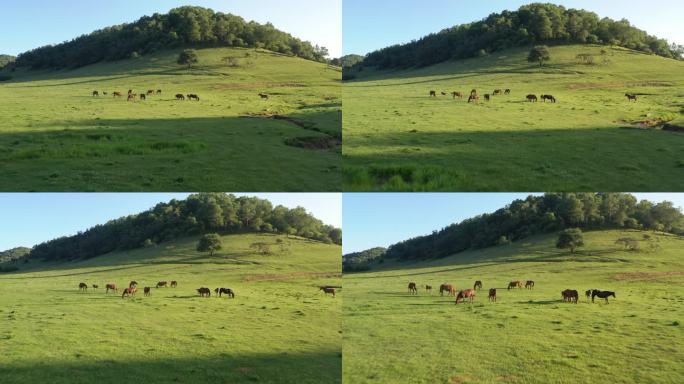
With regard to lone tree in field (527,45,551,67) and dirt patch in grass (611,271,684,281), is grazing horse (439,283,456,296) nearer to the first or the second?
dirt patch in grass (611,271,684,281)

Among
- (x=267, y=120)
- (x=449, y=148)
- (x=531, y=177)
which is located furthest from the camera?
(x=267, y=120)

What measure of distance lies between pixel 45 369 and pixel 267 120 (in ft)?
116

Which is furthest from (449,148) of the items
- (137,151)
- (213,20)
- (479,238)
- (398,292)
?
(213,20)

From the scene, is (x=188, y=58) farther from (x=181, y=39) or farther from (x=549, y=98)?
(x=549, y=98)

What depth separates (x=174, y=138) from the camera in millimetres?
41750

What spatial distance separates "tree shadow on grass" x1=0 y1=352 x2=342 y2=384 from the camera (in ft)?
68.4

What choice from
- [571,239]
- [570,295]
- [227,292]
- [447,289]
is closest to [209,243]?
Result: [227,292]

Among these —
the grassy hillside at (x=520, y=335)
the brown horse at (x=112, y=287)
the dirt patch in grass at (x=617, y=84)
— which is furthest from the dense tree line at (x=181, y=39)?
the grassy hillside at (x=520, y=335)

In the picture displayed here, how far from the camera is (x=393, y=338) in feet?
84.1

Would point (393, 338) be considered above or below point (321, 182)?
below

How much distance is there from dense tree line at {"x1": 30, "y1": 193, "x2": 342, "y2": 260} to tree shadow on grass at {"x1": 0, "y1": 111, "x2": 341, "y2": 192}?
24.4 meters

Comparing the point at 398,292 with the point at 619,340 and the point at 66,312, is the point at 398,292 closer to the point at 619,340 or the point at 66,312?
the point at 619,340

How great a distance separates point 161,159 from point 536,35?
100m

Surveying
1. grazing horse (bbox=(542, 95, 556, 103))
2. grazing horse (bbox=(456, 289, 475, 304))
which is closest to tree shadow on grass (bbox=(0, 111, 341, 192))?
grazing horse (bbox=(456, 289, 475, 304))
